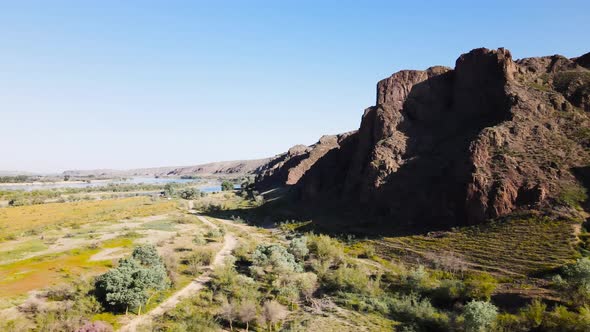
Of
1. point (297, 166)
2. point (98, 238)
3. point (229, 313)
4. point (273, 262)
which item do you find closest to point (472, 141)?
point (273, 262)

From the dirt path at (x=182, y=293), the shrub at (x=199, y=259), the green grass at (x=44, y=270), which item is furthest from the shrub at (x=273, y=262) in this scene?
the green grass at (x=44, y=270)

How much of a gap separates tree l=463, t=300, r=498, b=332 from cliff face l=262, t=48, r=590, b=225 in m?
21.5

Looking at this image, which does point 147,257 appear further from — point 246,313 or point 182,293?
point 246,313

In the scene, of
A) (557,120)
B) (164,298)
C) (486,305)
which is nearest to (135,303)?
(164,298)

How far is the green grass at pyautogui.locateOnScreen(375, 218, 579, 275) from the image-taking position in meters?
31.4

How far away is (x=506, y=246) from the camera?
3494 centimetres

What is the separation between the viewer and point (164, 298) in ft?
89.4

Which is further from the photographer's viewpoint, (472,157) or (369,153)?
(369,153)

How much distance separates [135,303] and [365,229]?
35139mm

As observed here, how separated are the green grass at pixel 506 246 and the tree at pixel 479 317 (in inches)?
470

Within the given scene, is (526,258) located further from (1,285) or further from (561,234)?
(1,285)

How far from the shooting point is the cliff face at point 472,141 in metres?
41.6

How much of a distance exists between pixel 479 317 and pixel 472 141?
3147 cm

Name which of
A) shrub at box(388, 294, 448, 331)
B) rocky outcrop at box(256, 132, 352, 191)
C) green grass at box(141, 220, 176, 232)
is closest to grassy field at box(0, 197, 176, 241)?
green grass at box(141, 220, 176, 232)
